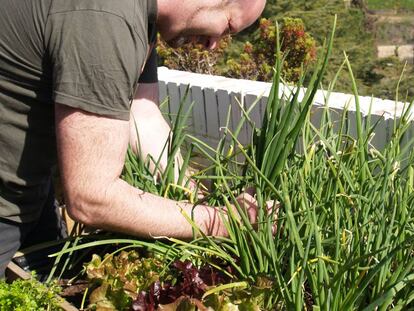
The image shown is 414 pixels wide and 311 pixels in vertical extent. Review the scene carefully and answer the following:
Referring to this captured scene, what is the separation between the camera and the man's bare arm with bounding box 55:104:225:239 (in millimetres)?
1610

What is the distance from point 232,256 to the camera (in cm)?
178

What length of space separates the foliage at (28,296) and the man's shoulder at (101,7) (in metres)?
0.67

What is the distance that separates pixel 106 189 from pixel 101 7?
1.40ft

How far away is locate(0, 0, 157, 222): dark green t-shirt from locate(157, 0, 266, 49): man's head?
2.0 inches

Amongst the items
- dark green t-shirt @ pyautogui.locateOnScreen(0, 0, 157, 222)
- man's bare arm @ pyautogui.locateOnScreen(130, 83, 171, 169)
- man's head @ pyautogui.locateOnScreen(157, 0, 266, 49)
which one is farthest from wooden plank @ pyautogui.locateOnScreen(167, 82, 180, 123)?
dark green t-shirt @ pyautogui.locateOnScreen(0, 0, 157, 222)

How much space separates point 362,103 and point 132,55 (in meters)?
1.83

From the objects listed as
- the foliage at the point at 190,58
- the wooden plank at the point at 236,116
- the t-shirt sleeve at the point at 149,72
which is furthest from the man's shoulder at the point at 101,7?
the foliage at the point at 190,58

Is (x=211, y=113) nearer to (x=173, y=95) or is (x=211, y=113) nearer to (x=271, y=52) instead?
(x=173, y=95)

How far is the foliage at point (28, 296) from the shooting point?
1643 mm

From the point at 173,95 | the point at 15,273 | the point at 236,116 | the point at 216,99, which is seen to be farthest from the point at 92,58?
the point at 173,95

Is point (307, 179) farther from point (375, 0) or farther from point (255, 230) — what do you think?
point (375, 0)

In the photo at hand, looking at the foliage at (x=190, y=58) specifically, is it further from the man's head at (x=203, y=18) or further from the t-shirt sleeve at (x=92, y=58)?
the t-shirt sleeve at (x=92, y=58)

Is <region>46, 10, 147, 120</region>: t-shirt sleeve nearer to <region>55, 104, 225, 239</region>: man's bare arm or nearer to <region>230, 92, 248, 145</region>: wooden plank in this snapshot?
<region>55, 104, 225, 239</region>: man's bare arm

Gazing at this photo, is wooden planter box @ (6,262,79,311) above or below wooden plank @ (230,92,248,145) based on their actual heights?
below
